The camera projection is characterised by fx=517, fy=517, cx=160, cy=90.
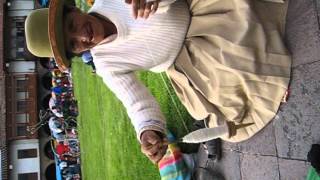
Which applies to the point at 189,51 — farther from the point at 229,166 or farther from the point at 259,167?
the point at 229,166

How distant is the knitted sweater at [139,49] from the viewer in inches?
142

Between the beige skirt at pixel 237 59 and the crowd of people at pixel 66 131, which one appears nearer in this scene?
the beige skirt at pixel 237 59

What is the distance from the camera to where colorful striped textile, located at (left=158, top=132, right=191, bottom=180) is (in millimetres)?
5766

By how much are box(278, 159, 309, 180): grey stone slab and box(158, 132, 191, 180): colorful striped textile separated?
218cm

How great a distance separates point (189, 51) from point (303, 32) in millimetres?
814

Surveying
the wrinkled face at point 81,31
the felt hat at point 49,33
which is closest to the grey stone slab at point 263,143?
the wrinkled face at point 81,31

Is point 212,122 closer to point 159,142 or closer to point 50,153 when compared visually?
point 159,142

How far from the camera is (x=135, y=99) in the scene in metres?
3.87

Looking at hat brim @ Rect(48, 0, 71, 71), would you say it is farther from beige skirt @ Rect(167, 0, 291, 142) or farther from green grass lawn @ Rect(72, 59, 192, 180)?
green grass lawn @ Rect(72, 59, 192, 180)

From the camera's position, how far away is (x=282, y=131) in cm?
360

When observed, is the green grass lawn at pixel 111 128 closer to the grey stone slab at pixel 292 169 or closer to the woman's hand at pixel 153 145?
the woman's hand at pixel 153 145

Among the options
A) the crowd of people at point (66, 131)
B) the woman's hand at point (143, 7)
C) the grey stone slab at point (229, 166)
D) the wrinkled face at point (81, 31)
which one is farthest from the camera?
the crowd of people at point (66, 131)

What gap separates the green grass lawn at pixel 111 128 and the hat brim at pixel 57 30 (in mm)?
2581

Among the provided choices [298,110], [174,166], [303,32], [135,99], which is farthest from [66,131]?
[303,32]
